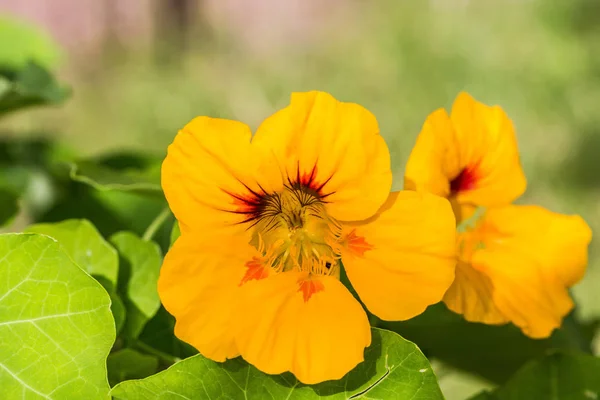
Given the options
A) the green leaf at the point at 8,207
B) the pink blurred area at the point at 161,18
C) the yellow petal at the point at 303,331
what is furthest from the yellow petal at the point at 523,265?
the pink blurred area at the point at 161,18

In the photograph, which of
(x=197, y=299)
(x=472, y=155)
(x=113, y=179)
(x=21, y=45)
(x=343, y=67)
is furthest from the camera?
(x=343, y=67)

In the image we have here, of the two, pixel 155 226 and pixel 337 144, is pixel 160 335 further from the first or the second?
pixel 337 144

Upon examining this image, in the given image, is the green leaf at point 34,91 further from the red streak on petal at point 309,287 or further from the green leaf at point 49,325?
the red streak on petal at point 309,287

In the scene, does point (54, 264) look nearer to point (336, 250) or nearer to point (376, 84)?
point (336, 250)

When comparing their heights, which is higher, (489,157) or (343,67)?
(489,157)

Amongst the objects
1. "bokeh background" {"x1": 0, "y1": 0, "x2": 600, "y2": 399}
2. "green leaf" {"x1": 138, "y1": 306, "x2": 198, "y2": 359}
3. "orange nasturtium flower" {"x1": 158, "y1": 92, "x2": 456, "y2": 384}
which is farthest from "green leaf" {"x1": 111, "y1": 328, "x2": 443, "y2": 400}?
"bokeh background" {"x1": 0, "y1": 0, "x2": 600, "y2": 399}

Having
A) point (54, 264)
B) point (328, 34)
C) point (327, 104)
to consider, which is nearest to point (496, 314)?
point (327, 104)

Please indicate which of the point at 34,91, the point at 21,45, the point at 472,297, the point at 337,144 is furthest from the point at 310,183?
the point at 21,45
